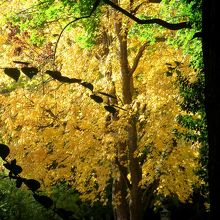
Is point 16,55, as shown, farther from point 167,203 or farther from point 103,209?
point 167,203

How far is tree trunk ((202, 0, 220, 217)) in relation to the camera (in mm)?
1768

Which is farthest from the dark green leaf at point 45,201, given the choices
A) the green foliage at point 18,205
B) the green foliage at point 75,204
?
the green foliage at point 18,205

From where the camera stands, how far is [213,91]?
1822mm

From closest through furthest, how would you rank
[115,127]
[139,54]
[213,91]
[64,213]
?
[64,213], [213,91], [115,127], [139,54]

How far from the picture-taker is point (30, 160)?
11906 millimetres

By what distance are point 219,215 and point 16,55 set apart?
12.4 m

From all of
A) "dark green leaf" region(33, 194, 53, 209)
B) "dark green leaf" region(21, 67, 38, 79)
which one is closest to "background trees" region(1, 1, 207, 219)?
"dark green leaf" region(21, 67, 38, 79)

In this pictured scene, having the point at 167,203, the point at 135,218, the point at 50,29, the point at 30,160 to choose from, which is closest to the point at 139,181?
the point at 135,218

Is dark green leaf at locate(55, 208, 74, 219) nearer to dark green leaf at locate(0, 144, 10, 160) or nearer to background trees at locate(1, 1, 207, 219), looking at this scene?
dark green leaf at locate(0, 144, 10, 160)

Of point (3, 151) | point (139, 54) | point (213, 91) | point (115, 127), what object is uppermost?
point (139, 54)

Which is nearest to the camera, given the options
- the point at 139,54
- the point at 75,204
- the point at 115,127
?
the point at 115,127

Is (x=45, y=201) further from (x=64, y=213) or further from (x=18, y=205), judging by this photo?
(x=18, y=205)

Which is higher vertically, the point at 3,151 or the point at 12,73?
the point at 12,73

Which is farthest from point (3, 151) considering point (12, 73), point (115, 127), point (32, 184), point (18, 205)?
point (18, 205)
